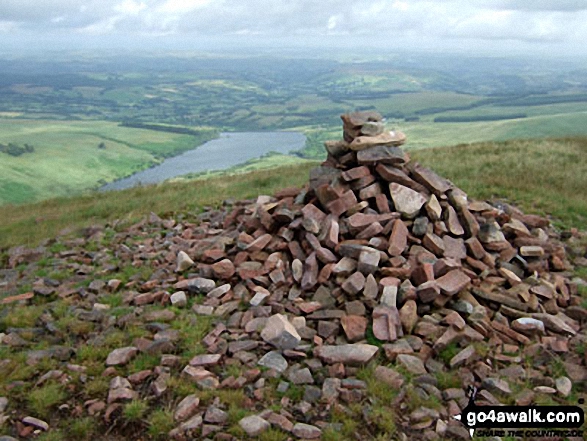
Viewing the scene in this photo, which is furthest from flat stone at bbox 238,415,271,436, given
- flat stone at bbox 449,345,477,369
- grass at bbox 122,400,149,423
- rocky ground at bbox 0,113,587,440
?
flat stone at bbox 449,345,477,369

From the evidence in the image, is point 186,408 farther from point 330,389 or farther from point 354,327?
point 354,327

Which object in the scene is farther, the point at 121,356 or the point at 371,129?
the point at 371,129

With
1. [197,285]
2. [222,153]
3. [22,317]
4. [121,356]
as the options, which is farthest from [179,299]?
[222,153]

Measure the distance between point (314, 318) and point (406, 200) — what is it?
13.6 feet

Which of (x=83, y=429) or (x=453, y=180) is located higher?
(x=453, y=180)

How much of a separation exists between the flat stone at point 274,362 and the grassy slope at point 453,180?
10585mm

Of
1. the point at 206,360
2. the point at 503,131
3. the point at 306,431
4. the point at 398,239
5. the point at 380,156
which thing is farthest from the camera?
the point at 503,131

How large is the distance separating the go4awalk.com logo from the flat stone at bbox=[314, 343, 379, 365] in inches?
66.7

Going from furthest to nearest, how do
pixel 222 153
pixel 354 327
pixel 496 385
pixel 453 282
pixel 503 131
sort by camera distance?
1. pixel 222 153
2. pixel 503 131
3. pixel 453 282
4. pixel 354 327
5. pixel 496 385

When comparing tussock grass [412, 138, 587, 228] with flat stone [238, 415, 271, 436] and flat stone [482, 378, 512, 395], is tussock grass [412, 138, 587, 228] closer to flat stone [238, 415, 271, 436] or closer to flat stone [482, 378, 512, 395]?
flat stone [482, 378, 512, 395]

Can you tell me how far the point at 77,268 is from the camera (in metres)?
12.3

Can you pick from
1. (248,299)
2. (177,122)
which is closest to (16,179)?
(248,299)

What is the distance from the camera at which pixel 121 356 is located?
7.92 meters

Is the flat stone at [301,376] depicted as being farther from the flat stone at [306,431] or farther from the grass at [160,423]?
the grass at [160,423]
